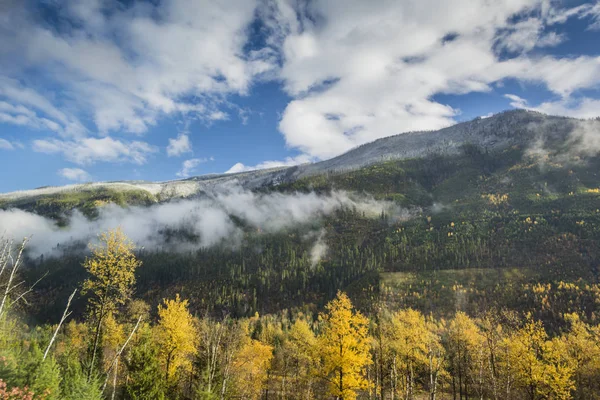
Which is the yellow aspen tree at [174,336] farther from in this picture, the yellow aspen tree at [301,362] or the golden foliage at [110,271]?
the yellow aspen tree at [301,362]

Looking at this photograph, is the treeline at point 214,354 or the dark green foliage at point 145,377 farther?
the dark green foliage at point 145,377

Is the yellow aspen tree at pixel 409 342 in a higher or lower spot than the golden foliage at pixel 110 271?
lower

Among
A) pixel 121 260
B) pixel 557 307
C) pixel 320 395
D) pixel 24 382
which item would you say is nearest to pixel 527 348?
pixel 320 395

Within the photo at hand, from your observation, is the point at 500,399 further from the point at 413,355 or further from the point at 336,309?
the point at 336,309

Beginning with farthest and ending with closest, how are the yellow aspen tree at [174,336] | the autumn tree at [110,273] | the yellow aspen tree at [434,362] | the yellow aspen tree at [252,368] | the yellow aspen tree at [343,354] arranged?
the yellow aspen tree at [252,368], the yellow aspen tree at [174,336], the yellow aspen tree at [343,354], the yellow aspen tree at [434,362], the autumn tree at [110,273]

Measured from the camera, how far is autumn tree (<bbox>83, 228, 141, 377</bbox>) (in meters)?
22.0

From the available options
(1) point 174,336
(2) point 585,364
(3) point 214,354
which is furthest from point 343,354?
(2) point 585,364

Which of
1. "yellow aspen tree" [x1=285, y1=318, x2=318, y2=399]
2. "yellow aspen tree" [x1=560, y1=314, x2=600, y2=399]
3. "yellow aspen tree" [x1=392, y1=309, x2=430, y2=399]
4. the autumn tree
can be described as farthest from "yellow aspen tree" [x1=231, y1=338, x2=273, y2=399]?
"yellow aspen tree" [x1=560, y1=314, x2=600, y2=399]

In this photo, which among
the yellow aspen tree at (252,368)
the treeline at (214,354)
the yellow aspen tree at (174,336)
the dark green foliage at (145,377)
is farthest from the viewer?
the yellow aspen tree at (252,368)

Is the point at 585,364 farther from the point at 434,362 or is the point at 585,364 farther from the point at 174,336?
the point at 174,336

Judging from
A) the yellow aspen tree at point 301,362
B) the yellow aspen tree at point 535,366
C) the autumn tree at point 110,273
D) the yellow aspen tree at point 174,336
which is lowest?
the yellow aspen tree at point 301,362

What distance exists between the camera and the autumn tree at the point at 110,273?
72.3 ft

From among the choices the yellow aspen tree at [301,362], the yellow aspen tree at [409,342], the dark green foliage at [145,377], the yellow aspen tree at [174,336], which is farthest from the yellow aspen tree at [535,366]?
the dark green foliage at [145,377]

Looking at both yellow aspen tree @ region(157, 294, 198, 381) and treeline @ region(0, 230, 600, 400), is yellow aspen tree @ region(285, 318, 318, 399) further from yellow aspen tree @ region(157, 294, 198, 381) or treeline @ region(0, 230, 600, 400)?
yellow aspen tree @ region(157, 294, 198, 381)
